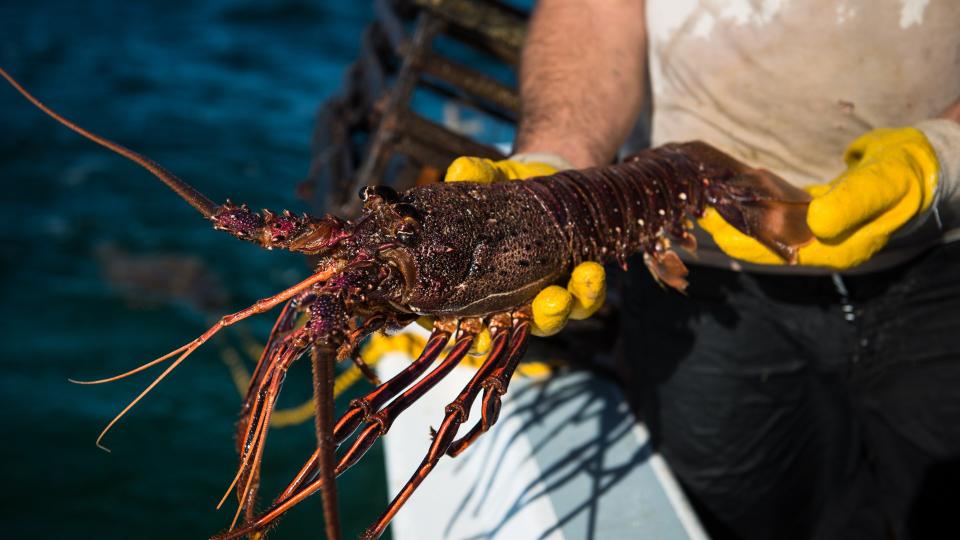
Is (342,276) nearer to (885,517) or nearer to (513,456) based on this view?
(513,456)

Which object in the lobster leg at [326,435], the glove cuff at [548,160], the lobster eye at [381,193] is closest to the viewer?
the lobster leg at [326,435]

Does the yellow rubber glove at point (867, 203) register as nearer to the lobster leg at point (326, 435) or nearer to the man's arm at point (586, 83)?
the man's arm at point (586, 83)

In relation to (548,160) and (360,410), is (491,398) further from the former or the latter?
(548,160)

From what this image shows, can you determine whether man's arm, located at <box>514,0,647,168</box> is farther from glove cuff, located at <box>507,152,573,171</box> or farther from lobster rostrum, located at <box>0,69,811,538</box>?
lobster rostrum, located at <box>0,69,811,538</box>

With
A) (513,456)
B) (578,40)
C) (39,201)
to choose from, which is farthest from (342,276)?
(39,201)

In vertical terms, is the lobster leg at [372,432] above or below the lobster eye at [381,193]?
below

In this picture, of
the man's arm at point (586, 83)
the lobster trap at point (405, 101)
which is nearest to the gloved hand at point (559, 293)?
the man's arm at point (586, 83)
